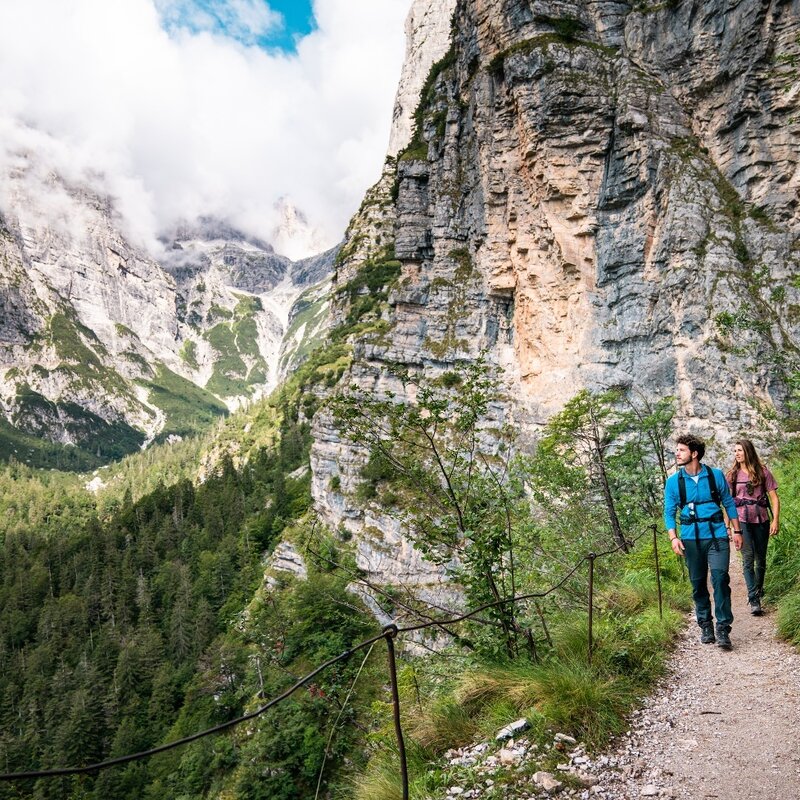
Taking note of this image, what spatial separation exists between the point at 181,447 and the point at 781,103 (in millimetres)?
169531

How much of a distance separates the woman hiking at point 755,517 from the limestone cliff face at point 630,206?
8640 millimetres

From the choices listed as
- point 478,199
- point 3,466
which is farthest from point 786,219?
point 3,466

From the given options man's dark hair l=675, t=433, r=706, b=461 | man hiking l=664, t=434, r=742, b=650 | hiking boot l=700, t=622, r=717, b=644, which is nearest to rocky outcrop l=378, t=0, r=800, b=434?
man's dark hair l=675, t=433, r=706, b=461

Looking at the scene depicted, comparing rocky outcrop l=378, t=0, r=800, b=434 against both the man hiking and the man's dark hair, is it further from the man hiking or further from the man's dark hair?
the man hiking

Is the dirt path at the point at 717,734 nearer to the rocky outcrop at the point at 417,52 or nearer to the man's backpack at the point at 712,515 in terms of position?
the man's backpack at the point at 712,515

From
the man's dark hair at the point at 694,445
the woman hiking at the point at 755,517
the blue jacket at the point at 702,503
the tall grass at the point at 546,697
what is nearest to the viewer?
the tall grass at the point at 546,697

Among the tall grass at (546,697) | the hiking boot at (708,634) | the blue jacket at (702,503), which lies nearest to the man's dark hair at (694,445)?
the blue jacket at (702,503)

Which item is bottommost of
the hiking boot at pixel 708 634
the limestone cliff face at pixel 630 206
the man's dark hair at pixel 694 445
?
the hiking boot at pixel 708 634

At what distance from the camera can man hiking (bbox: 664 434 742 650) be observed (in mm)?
5816

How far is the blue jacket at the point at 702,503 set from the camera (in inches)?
231

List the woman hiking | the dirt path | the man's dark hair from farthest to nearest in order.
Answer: the woman hiking
the man's dark hair
the dirt path

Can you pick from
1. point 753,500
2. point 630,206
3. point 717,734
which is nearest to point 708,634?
point 753,500

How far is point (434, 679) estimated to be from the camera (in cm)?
705

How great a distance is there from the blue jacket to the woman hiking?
2.89 feet
